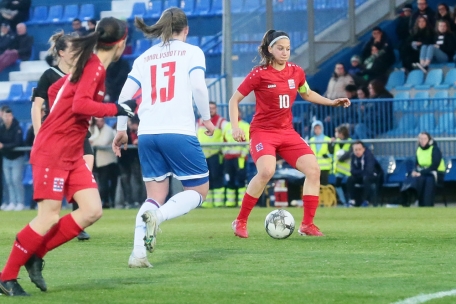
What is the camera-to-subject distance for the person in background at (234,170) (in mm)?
19328

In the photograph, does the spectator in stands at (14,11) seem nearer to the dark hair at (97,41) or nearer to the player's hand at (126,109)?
the dark hair at (97,41)

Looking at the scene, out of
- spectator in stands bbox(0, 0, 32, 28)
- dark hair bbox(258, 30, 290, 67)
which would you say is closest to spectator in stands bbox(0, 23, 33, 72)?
spectator in stands bbox(0, 0, 32, 28)

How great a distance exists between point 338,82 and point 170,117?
42.9 feet

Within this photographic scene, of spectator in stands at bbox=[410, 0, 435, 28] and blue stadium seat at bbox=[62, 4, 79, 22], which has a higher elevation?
blue stadium seat at bbox=[62, 4, 79, 22]

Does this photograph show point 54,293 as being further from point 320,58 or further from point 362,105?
point 320,58

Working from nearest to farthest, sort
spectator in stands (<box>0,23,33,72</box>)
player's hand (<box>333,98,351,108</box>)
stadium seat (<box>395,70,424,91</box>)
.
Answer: player's hand (<box>333,98,351,108</box>), stadium seat (<box>395,70,424,91</box>), spectator in stands (<box>0,23,33,72</box>)

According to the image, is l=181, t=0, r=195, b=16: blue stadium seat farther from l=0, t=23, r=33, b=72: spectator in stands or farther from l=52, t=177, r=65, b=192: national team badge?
l=52, t=177, r=65, b=192: national team badge

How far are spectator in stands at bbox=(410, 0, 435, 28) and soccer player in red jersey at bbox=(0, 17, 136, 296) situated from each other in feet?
48.7

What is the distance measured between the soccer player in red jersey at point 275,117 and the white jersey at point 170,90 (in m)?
2.56

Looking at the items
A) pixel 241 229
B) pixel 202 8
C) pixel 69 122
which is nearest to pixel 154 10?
pixel 202 8

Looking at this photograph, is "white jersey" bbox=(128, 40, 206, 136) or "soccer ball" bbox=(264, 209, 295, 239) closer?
"white jersey" bbox=(128, 40, 206, 136)

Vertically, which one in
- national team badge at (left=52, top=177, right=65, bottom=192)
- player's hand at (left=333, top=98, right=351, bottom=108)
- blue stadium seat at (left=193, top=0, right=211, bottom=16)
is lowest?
national team badge at (left=52, top=177, right=65, bottom=192)

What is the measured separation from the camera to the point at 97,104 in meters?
6.32

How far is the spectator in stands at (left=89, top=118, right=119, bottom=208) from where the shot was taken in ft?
65.0
